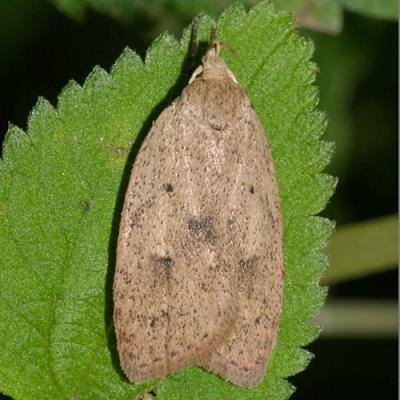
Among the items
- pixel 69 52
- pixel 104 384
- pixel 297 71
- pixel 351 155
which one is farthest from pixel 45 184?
pixel 351 155

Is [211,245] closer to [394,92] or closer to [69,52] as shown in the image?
[69,52]

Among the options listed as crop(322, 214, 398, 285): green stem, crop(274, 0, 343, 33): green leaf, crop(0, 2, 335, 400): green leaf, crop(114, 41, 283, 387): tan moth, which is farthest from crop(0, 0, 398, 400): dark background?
crop(0, 2, 335, 400): green leaf

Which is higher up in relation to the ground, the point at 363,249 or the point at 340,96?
the point at 340,96

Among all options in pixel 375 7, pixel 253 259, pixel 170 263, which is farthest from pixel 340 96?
pixel 170 263

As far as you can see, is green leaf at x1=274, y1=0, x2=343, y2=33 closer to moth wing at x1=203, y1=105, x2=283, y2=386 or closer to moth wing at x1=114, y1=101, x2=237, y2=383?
moth wing at x1=203, y1=105, x2=283, y2=386

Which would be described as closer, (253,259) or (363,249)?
(253,259)

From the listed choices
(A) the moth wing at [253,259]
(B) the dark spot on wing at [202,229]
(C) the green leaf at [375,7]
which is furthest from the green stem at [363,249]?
(C) the green leaf at [375,7]

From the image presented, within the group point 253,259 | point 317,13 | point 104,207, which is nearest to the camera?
point 104,207

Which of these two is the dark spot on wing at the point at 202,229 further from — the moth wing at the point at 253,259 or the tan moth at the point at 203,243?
the moth wing at the point at 253,259

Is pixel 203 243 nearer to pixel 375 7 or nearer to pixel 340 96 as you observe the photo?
pixel 375 7

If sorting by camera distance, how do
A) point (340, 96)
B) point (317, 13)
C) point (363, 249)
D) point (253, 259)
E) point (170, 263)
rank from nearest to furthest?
point (170, 263) → point (253, 259) → point (317, 13) → point (363, 249) → point (340, 96)
